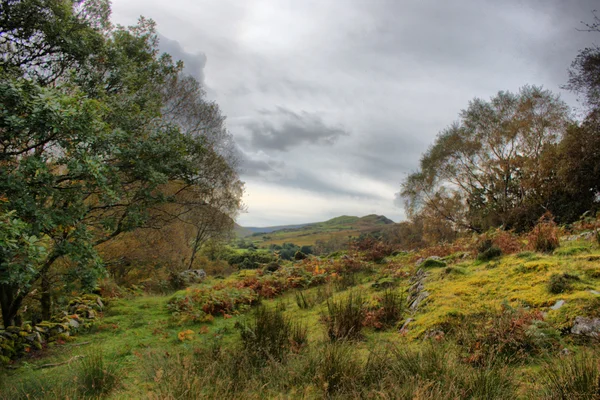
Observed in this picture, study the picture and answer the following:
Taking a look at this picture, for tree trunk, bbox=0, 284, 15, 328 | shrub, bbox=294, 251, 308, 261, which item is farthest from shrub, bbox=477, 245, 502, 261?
shrub, bbox=294, 251, 308, 261

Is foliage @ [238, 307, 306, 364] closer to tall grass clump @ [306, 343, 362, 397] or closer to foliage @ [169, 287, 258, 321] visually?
tall grass clump @ [306, 343, 362, 397]

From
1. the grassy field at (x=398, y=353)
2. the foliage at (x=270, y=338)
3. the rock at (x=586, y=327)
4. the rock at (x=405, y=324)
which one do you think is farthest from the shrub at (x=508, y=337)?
the foliage at (x=270, y=338)

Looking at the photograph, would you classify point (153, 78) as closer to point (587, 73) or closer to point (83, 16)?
point (83, 16)

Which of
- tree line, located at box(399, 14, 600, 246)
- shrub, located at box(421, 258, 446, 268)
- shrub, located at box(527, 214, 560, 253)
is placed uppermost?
tree line, located at box(399, 14, 600, 246)

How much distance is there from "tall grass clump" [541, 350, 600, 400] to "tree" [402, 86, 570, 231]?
16.7m

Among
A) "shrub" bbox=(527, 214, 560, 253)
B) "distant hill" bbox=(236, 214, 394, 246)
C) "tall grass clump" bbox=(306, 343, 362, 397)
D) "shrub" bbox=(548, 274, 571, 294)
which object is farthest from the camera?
"distant hill" bbox=(236, 214, 394, 246)

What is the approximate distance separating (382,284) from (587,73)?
14.2 metres

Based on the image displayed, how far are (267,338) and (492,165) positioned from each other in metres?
22.1

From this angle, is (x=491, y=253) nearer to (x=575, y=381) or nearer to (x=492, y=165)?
(x=575, y=381)

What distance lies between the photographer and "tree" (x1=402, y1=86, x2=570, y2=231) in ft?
61.0

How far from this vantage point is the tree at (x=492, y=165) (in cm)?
1858

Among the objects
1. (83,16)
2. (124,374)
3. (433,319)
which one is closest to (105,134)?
(124,374)

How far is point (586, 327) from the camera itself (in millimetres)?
3531

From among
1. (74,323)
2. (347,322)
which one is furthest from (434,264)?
(74,323)
